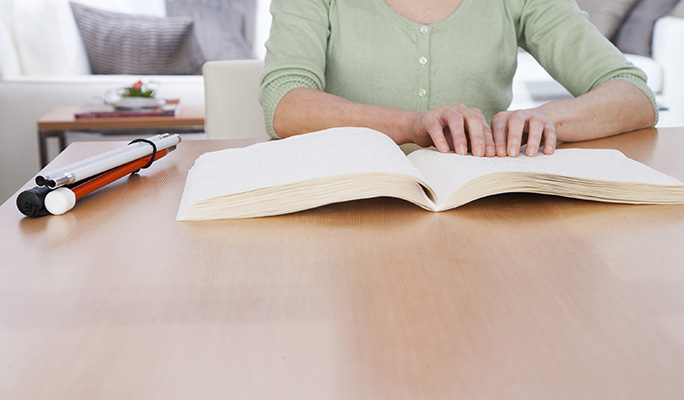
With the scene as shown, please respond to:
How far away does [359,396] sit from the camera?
1.09 ft

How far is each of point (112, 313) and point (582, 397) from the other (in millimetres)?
281

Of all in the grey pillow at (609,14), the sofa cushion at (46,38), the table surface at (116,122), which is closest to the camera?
the table surface at (116,122)

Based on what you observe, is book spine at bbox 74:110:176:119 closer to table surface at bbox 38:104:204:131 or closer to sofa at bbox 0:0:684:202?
table surface at bbox 38:104:204:131

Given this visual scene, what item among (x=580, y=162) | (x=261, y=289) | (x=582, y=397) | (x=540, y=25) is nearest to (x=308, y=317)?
(x=261, y=289)

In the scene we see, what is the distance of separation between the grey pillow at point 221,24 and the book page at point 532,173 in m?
2.52

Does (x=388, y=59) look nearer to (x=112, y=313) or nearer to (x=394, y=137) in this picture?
(x=394, y=137)

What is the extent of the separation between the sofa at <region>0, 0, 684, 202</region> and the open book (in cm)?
228

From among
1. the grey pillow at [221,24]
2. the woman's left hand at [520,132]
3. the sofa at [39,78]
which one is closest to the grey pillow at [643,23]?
the grey pillow at [221,24]

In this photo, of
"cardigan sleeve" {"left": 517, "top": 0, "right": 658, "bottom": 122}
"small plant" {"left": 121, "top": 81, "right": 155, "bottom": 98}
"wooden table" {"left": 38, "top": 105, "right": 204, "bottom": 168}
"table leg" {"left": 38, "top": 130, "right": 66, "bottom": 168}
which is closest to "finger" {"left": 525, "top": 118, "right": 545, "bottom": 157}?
"cardigan sleeve" {"left": 517, "top": 0, "right": 658, "bottom": 122}

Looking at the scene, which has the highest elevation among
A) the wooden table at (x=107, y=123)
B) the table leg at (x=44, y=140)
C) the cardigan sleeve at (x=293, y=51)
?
the cardigan sleeve at (x=293, y=51)

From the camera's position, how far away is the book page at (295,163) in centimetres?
62

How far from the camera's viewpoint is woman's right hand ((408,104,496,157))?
74cm

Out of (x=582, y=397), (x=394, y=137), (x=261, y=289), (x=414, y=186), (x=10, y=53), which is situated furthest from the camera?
(x=10, y=53)

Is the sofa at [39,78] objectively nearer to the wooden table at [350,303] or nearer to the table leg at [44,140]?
the table leg at [44,140]
